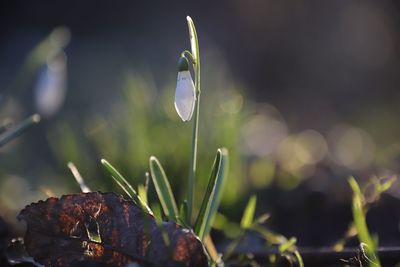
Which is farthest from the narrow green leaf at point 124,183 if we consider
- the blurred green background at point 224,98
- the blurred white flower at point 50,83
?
the blurred white flower at point 50,83

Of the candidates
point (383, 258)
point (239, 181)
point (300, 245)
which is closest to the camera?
point (383, 258)

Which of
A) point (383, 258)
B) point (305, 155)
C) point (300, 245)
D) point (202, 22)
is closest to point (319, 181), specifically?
point (305, 155)

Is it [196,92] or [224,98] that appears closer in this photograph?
[196,92]

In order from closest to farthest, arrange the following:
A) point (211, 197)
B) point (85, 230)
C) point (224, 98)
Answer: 1. point (85, 230)
2. point (211, 197)
3. point (224, 98)

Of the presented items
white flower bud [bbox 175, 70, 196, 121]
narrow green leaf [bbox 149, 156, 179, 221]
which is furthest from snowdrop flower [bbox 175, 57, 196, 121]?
narrow green leaf [bbox 149, 156, 179, 221]

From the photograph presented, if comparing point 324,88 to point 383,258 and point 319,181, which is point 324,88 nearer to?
point 319,181

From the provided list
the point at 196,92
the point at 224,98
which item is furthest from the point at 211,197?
the point at 224,98

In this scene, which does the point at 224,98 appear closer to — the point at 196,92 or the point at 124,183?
the point at 196,92
